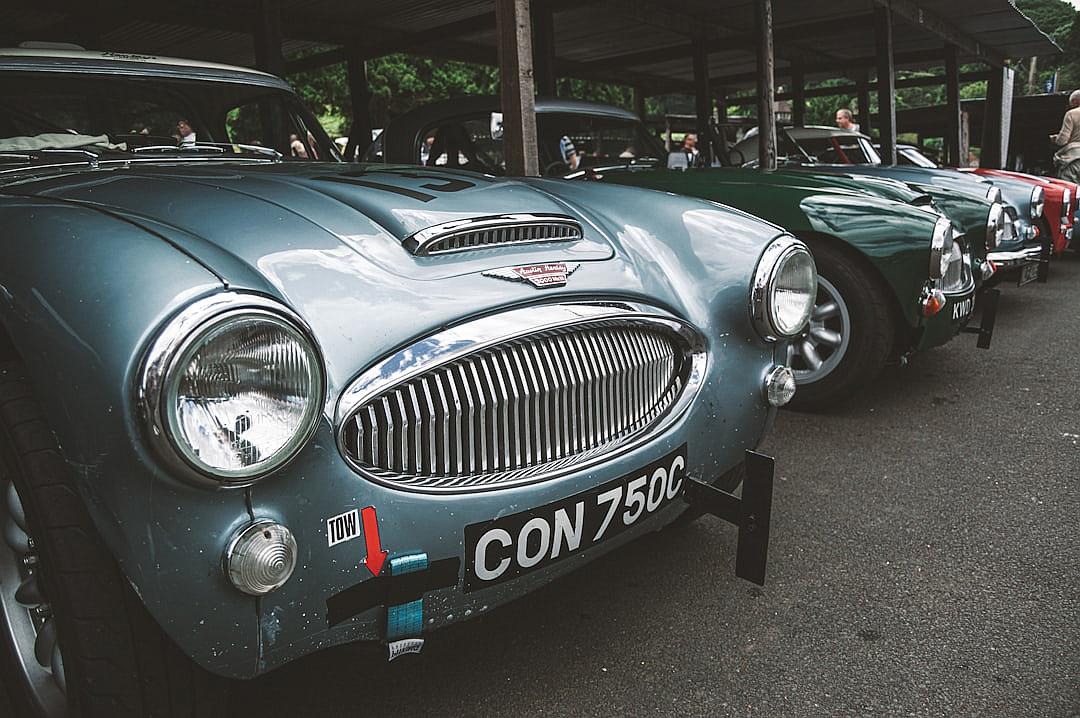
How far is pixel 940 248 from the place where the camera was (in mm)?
3318

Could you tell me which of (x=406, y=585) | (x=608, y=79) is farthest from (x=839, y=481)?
(x=608, y=79)

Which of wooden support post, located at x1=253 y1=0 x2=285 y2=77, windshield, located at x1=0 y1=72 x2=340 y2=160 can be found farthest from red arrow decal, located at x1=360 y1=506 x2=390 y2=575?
wooden support post, located at x1=253 y1=0 x2=285 y2=77

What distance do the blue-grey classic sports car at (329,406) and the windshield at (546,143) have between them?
2.38 metres

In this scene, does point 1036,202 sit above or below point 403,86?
below

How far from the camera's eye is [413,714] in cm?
165

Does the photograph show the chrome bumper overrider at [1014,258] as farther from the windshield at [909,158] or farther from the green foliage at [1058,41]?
the green foliage at [1058,41]

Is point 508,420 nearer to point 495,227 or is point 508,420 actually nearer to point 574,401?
point 574,401

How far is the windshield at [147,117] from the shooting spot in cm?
235

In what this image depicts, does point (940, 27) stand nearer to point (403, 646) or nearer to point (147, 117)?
point (147, 117)

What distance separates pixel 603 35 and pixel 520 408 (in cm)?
1022

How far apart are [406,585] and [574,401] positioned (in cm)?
47

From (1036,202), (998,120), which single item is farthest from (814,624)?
(998,120)

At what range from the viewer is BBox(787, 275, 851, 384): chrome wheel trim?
3461mm

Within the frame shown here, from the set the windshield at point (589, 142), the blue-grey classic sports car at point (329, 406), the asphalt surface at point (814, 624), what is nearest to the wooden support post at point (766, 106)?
the windshield at point (589, 142)
